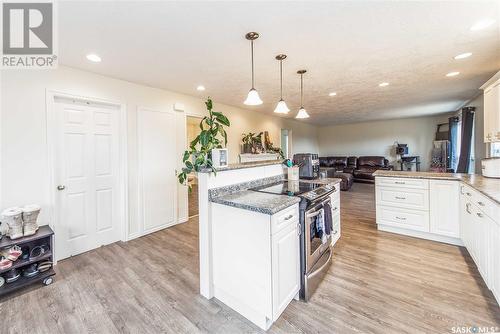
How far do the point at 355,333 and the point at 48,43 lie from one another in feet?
12.4

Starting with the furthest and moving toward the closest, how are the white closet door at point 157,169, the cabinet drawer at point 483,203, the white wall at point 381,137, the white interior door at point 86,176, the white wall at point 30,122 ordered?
1. the white wall at point 381,137
2. the white closet door at point 157,169
3. the white interior door at point 86,176
4. the white wall at point 30,122
5. the cabinet drawer at point 483,203

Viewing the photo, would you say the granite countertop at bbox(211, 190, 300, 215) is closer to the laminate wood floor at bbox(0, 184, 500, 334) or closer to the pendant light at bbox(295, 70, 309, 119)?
the laminate wood floor at bbox(0, 184, 500, 334)

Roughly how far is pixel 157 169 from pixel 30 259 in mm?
1864

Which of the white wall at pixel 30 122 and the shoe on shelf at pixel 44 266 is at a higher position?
the white wall at pixel 30 122

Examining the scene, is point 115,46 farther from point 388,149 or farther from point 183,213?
point 388,149

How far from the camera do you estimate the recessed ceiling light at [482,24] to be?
75.4 inches

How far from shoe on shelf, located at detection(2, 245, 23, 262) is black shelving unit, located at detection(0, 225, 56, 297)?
1.8 inches

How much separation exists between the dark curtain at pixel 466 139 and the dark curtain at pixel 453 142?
2039 mm

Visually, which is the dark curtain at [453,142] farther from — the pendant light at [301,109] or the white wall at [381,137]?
the pendant light at [301,109]

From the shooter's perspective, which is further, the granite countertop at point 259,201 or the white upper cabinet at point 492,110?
the white upper cabinet at point 492,110

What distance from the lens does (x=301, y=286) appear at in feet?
6.20

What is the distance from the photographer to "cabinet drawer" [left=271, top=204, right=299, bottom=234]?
1559 millimetres

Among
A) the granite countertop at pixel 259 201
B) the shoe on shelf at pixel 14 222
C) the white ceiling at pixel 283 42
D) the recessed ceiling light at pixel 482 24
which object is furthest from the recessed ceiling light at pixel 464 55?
the shoe on shelf at pixel 14 222

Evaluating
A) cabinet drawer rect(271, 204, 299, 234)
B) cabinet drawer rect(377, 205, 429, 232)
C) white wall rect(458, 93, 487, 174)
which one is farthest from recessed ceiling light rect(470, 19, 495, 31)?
white wall rect(458, 93, 487, 174)
